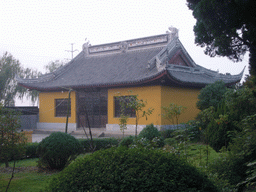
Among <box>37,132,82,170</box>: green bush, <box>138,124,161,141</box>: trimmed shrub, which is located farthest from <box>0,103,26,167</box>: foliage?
<box>138,124,161,141</box>: trimmed shrub

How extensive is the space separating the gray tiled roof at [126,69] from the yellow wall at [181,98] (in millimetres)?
829

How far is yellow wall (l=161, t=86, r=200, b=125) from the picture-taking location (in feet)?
48.4

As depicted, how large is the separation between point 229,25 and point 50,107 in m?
15.3

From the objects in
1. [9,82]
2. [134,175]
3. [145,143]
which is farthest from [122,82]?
[9,82]

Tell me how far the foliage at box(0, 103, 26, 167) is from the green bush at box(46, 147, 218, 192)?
9.49 ft

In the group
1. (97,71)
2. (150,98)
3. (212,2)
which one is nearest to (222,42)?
(212,2)

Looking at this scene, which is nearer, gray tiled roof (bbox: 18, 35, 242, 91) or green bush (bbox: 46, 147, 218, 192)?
green bush (bbox: 46, 147, 218, 192)

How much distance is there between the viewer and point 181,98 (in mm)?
15820

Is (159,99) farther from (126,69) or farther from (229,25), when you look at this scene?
(229,25)

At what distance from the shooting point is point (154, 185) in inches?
95.9

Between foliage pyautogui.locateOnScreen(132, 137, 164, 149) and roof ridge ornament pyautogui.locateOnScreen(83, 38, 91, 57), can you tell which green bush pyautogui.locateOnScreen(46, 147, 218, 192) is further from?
roof ridge ornament pyautogui.locateOnScreen(83, 38, 91, 57)

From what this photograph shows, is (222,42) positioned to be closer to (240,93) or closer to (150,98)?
(240,93)

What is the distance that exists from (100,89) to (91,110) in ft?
5.37

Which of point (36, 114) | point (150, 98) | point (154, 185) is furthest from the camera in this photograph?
point (36, 114)
